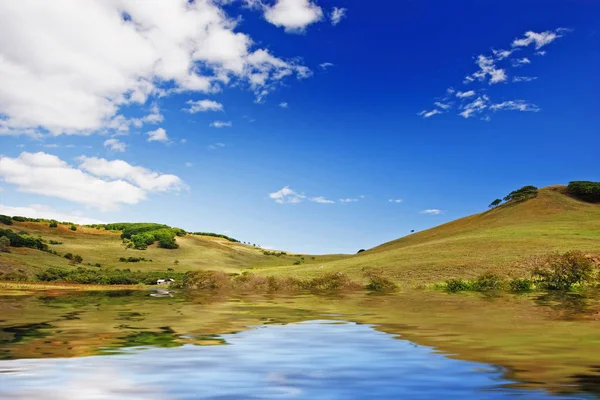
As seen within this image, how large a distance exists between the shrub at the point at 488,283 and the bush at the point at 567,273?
3.44 meters

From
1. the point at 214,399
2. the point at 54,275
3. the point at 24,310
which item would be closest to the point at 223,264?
the point at 54,275

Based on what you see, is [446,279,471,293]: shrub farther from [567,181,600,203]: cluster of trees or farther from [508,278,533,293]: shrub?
[567,181,600,203]: cluster of trees

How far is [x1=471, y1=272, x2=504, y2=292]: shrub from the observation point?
4243 centimetres

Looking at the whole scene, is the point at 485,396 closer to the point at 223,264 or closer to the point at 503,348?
the point at 503,348

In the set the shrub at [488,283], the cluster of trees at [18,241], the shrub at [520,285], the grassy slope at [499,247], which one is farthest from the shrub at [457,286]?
the cluster of trees at [18,241]

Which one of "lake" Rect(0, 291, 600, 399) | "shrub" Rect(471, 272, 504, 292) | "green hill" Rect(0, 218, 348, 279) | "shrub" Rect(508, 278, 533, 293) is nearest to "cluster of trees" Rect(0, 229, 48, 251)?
"green hill" Rect(0, 218, 348, 279)

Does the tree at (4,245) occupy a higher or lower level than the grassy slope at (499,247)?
lower

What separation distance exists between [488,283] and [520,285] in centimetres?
301

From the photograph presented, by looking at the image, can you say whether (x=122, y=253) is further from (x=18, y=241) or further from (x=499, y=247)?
(x=499, y=247)

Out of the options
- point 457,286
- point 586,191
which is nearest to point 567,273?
point 457,286

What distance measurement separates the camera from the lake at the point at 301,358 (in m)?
7.46

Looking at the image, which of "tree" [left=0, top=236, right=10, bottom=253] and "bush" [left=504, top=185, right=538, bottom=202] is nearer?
"tree" [left=0, top=236, right=10, bottom=253]

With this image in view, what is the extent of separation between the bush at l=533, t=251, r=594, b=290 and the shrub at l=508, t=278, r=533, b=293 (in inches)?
56.7

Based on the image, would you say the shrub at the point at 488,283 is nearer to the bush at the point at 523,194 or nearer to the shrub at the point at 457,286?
the shrub at the point at 457,286
